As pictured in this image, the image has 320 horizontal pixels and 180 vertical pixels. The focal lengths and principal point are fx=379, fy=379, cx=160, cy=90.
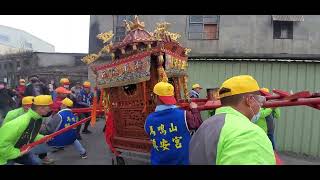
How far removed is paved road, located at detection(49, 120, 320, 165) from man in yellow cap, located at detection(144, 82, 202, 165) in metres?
3.77

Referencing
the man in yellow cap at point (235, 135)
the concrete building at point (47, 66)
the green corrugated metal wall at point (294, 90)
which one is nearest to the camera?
the man in yellow cap at point (235, 135)

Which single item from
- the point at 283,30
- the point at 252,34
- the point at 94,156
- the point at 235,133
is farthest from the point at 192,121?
the point at 283,30

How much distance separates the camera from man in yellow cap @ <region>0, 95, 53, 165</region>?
15.5 feet

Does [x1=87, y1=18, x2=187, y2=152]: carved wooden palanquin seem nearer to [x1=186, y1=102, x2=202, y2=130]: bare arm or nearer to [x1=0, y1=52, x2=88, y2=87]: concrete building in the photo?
[x1=186, y1=102, x2=202, y2=130]: bare arm

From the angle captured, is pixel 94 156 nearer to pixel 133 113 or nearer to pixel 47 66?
pixel 133 113

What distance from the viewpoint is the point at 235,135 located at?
1.96 meters

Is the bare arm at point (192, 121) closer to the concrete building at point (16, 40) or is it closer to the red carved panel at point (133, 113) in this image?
the red carved panel at point (133, 113)

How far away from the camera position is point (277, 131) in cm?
1070

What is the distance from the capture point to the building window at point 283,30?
15547 mm

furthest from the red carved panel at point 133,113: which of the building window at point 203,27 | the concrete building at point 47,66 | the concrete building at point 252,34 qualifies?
the concrete building at point 47,66

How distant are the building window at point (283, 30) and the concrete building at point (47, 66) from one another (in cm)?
942

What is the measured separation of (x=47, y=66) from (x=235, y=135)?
19.0 metres
